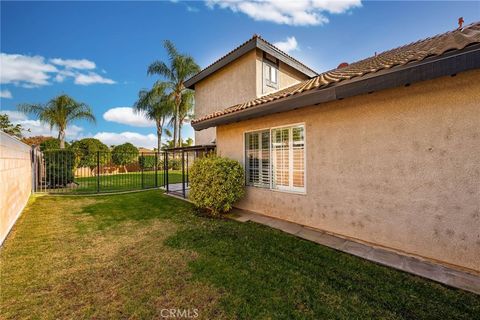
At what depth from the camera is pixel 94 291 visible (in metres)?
3.32

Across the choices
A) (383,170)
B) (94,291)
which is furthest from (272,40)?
(94,291)

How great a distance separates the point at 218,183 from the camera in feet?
23.4

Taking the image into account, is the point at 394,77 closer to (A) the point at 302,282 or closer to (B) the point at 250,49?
(A) the point at 302,282

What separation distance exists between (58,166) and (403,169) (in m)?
17.4

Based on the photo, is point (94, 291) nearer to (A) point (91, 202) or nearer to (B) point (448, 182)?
(B) point (448, 182)

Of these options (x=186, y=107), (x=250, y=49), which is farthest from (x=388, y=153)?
(x=186, y=107)

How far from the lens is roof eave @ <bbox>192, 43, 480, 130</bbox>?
3.10m

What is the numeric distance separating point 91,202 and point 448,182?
12877 millimetres

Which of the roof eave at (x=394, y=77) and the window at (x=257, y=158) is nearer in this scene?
the roof eave at (x=394, y=77)

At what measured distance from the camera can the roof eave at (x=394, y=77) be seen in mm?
3096

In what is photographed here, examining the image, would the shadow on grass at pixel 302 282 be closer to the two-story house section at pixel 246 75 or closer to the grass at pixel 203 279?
the grass at pixel 203 279

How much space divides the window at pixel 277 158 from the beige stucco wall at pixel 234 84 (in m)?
4.45
